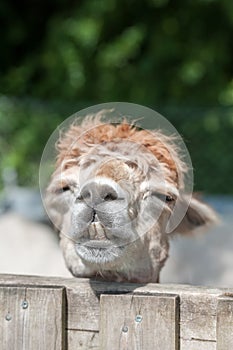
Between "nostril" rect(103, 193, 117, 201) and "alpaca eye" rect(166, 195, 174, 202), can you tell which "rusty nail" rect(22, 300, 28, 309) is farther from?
"alpaca eye" rect(166, 195, 174, 202)

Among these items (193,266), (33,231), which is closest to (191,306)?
(193,266)

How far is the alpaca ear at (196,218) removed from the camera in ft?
11.6

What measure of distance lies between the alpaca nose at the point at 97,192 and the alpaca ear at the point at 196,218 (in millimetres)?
887

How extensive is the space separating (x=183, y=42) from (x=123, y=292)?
7.98 meters

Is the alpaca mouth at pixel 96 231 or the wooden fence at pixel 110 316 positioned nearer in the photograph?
the wooden fence at pixel 110 316

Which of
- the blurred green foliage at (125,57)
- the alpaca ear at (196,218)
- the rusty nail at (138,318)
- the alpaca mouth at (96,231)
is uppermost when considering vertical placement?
the blurred green foliage at (125,57)

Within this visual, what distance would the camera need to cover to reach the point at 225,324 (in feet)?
7.51

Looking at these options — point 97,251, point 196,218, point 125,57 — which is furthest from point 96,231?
point 125,57

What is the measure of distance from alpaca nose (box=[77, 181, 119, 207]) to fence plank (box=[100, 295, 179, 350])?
0.32 metres

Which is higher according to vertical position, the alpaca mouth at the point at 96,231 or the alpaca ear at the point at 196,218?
the alpaca ear at the point at 196,218

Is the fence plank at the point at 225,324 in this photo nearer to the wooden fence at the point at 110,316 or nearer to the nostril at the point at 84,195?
the wooden fence at the point at 110,316

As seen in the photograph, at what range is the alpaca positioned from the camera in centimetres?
270

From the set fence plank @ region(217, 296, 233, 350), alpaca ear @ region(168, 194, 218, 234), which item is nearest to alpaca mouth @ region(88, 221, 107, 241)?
fence plank @ region(217, 296, 233, 350)

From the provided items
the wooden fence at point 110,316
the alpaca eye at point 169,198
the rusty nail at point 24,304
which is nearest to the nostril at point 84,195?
the wooden fence at point 110,316
